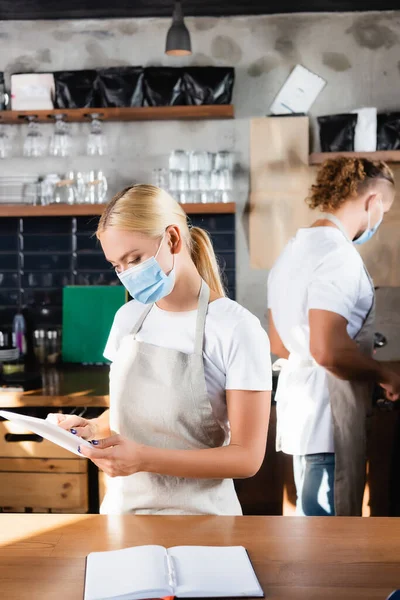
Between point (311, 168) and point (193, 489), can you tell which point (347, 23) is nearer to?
point (311, 168)

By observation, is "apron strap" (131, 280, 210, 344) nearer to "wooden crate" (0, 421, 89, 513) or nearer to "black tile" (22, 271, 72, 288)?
"wooden crate" (0, 421, 89, 513)

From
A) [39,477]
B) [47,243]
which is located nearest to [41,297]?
[47,243]

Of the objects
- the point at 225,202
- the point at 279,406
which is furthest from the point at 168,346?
the point at 225,202

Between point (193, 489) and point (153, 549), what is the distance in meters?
0.37

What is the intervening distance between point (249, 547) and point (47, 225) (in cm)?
310

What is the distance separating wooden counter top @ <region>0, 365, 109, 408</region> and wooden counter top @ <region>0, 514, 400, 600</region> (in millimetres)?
1467

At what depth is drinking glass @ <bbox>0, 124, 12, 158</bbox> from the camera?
411 centimetres

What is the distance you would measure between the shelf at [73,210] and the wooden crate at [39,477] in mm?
1311

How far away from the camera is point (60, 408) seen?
127 inches

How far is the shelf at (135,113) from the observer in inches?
154

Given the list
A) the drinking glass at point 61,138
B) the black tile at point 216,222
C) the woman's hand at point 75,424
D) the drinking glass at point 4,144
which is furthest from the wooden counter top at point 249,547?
the drinking glass at point 4,144

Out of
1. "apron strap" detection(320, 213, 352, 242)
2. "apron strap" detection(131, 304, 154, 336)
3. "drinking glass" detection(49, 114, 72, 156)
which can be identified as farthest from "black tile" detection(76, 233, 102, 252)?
"apron strap" detection(131, 304, 154, 336)

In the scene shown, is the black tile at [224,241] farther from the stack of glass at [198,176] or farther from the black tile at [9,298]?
the black tile at [9,298]

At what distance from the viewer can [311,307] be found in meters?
2.51
